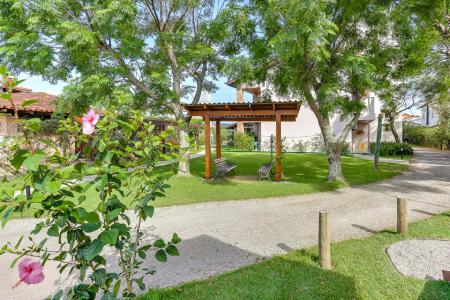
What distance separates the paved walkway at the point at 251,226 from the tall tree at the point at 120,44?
2757 mm

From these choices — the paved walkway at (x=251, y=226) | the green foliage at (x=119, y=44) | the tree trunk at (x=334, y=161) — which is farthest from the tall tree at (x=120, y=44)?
the tree trunk at (x=334, y=161)

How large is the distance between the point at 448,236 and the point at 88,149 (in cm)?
645

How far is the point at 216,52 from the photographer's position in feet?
44.2

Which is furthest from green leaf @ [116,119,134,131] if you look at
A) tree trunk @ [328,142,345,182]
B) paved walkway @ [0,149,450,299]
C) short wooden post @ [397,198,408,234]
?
tree trunk @ [328,142,345,182]

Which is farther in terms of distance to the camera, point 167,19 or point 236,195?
point 167,19

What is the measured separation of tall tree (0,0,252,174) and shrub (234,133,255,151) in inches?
560

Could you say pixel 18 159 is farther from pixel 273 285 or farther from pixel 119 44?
pixel 119 44

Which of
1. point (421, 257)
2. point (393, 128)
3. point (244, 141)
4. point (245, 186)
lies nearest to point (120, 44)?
point (245, 186)

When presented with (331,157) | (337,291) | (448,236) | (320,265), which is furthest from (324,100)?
(337,291)

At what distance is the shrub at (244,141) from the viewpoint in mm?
28150

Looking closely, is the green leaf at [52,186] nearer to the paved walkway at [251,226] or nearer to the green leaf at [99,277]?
the green leaf at [99,277]

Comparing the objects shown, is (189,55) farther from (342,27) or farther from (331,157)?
(331,157)

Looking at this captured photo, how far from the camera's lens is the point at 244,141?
28438mm

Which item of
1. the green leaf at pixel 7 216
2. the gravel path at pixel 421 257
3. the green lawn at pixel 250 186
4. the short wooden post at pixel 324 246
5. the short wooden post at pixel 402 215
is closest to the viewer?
the green leaf at pixel 7 216
